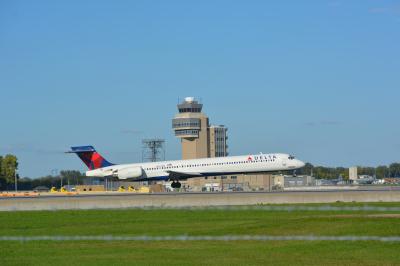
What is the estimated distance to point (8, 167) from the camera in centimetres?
17612

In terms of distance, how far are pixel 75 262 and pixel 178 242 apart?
17.1ft

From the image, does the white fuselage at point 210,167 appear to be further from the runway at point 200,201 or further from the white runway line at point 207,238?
the white runway line at point 207,238

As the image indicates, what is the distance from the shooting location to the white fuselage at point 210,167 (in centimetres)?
9269

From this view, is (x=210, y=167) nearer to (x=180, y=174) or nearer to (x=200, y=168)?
(x=200, y=168)

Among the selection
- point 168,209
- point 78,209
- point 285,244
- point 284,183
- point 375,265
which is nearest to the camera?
point 375,265

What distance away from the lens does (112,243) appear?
2872 cm

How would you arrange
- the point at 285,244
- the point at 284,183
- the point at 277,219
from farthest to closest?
1. the point at 284,183
2. the point at 277,219
3. the point at 285,244

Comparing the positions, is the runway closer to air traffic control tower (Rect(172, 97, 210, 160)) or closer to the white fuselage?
the white fuselage

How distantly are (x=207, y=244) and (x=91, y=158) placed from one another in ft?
245

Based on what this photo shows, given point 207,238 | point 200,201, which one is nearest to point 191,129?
point 200,201

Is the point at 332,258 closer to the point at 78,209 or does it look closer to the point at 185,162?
the point at 78,209

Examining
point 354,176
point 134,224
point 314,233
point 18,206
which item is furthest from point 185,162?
point 354,176

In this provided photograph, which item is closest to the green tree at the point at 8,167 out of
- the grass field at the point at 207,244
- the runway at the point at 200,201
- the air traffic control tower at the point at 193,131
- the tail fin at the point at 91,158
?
the air traffic control tower at the point at 193,131

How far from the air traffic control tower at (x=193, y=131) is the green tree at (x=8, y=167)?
35898mm
